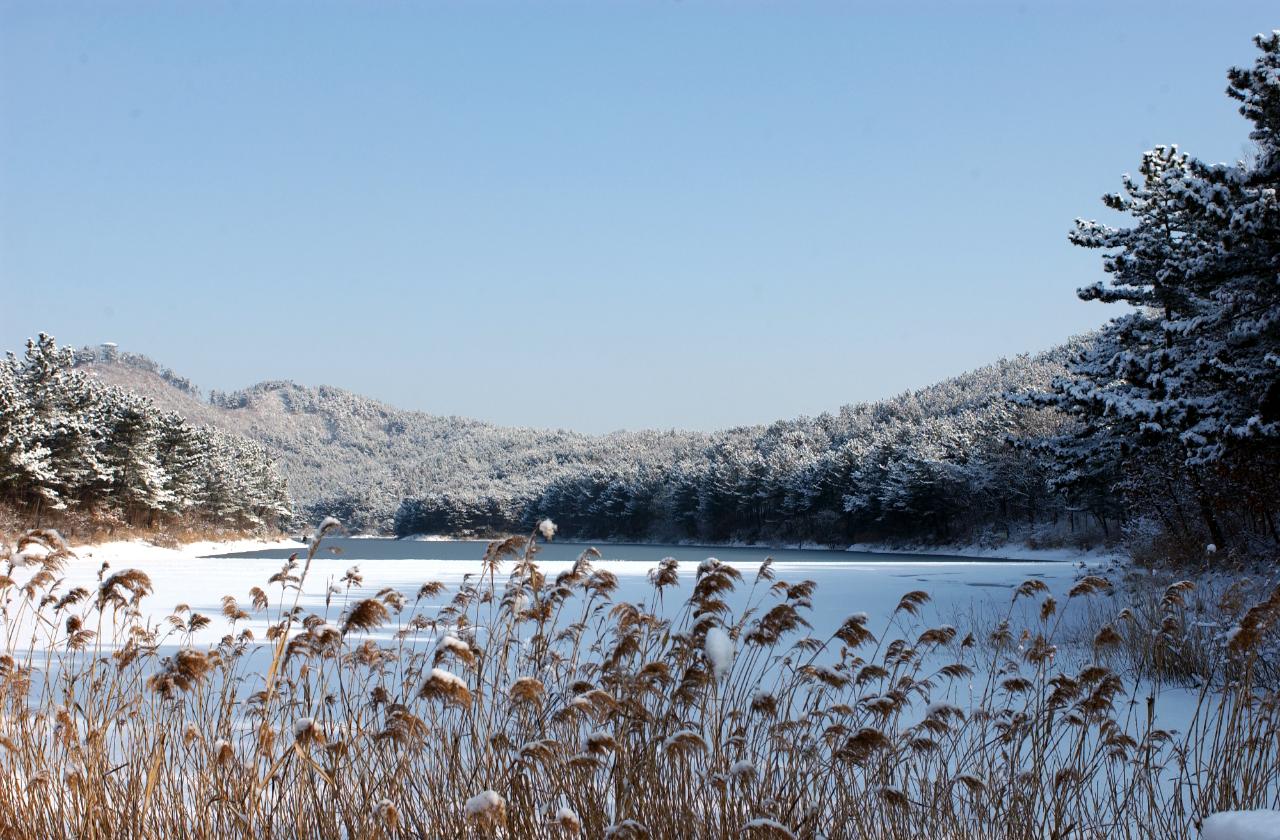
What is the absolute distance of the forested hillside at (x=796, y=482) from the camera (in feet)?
180

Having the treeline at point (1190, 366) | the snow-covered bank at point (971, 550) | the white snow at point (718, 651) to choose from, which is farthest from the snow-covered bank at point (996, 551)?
the white snow at point (718, 651)

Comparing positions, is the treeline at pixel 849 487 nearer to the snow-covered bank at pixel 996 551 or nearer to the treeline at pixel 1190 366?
the snow-covered bank at pixel 996 551

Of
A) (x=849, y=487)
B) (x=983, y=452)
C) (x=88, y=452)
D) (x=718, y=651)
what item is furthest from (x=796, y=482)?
(x=718, y=651)

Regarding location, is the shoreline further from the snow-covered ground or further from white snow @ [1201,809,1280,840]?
white snow @ [1201,809,1280,840]

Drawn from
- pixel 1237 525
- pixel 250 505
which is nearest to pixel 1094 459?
pixel 1237 525

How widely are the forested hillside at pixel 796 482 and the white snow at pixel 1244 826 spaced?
18.6 meters

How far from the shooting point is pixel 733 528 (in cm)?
8094

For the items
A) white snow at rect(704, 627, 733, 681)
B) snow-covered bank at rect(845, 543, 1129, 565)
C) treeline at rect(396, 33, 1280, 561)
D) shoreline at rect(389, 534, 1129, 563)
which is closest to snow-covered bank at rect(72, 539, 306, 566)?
shoreline at rect(389, 534, 1129, 563)

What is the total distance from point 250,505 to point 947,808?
76792 millimetres

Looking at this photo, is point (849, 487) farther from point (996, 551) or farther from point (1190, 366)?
point (1190, 366)

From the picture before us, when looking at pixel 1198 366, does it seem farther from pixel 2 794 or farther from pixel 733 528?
pixel 733 528

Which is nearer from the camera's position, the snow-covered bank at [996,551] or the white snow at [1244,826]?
the white snow at [1244,826]

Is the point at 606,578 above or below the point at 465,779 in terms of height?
above

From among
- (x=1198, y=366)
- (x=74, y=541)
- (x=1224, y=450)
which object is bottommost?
(x=74, y=541)
